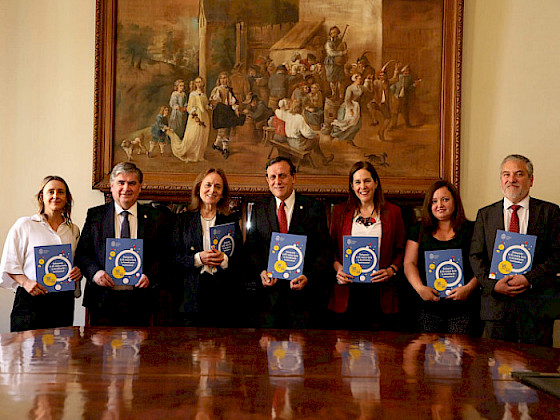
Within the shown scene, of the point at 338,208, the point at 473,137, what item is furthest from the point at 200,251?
the point at 473,137

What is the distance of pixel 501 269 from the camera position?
3801 millimetres

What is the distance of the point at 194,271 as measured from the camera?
4086 mm

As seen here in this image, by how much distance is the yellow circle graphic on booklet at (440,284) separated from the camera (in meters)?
3.97

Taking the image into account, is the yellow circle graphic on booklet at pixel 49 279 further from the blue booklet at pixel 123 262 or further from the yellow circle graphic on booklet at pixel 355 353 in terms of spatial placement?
the yellow circle graphic on booklet at pixel 355 353

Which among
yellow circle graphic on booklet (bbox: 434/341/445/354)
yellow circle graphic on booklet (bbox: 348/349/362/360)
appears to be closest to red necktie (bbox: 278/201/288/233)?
yellow circle graphic on booklet (bbox: 434/341/445/354)

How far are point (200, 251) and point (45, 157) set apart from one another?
191 centimetres

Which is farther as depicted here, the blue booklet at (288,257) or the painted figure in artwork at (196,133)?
the painted figure in artwork at (196,133)

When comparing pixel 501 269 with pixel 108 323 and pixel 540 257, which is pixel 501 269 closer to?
pixel 540 257

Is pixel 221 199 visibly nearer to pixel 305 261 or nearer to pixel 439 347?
pixel 305 261

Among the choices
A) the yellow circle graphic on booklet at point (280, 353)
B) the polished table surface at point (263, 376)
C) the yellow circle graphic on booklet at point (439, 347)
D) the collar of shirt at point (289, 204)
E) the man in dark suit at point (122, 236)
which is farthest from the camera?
the collar of shirt at point (289, 204)

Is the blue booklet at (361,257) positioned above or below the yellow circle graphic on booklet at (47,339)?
above

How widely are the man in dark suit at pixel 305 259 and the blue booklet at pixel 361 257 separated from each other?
Answer: 0.17 m

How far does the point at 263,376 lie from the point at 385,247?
2.42m

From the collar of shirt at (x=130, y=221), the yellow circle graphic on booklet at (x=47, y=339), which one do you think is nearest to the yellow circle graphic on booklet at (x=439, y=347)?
the yellow circle graphic on booklet at (x=47, y=339)
